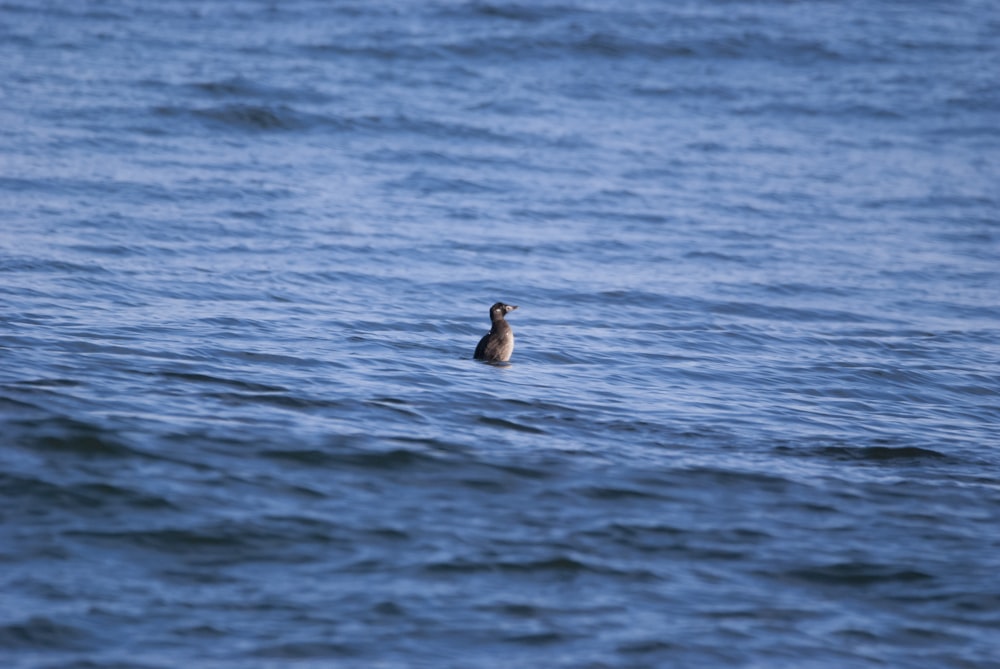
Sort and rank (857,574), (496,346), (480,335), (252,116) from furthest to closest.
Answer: (252,116) → (480,335) → (496,346) → (857,574)

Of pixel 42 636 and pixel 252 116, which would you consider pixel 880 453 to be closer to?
pixel 42 636

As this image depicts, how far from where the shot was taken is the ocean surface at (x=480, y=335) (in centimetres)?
573

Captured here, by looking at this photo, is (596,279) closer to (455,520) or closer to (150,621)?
(455,520)

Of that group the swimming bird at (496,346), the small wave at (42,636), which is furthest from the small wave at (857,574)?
the swimming bird at (496,346)

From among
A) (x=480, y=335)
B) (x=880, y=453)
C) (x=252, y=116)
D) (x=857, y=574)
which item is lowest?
(x=857, y=574)

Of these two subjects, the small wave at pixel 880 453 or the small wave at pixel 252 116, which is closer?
the small wave at pixel 880 453

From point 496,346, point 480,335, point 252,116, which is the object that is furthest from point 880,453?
point 252,116

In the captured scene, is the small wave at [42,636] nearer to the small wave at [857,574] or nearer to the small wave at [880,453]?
the small wave at [857,574]

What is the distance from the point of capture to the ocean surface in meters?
5.73

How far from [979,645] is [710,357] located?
6160 millimetres

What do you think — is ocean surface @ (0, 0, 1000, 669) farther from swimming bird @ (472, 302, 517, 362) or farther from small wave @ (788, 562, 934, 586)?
swimming bird @ (472, 302, 517, 362)

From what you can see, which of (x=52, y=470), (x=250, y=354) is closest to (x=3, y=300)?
(x=250, y=354)

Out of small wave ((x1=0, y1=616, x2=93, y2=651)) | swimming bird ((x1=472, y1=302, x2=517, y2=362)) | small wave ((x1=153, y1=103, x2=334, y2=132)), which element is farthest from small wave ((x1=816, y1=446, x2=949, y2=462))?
small wave ((x1=153, y1=103, x2=334, y2=132))

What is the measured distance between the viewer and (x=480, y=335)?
1243 cm
